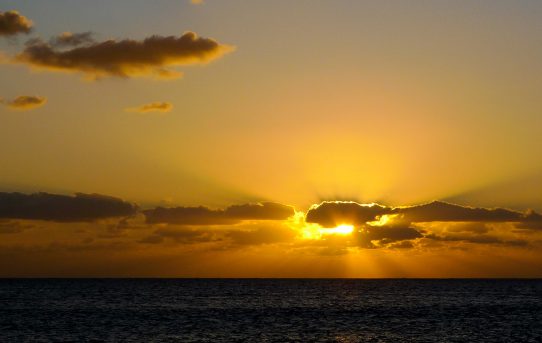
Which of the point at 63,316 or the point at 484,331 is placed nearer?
the point at 484,331

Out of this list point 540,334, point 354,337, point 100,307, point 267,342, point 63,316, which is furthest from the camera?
point 100,307

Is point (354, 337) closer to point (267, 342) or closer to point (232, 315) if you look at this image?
point (267, 342)

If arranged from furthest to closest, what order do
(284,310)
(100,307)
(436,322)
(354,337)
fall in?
(100,307) → (284,310) → (436,322) → (354,337)

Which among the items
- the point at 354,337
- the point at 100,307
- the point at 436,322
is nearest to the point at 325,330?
the point at 354,337

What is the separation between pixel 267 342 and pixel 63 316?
5223 centimetres

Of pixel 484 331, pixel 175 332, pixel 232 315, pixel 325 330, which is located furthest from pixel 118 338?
pixel 484 331

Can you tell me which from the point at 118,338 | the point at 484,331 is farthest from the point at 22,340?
the point at 484,331

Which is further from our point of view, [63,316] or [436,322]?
[63,316]

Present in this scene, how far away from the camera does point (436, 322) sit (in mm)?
112188

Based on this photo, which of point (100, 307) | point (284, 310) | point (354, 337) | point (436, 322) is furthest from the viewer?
point (100, 307)

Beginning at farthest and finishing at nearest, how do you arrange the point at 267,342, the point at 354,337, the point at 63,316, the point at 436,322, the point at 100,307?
1. the point at 100,307
2. the point at 63,316
3. the point at 436,322
4. the point at 354,337
5. the point at 267,342

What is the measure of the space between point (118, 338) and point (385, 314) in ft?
186

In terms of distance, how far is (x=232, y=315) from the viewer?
124 m

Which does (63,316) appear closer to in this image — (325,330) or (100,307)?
(100,307)
